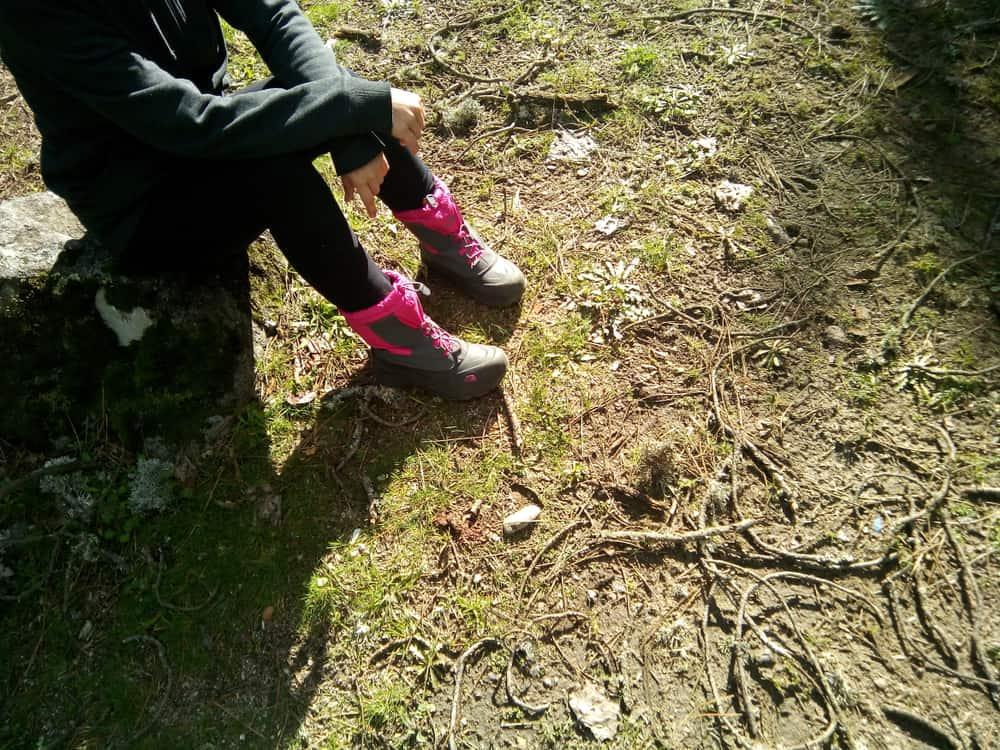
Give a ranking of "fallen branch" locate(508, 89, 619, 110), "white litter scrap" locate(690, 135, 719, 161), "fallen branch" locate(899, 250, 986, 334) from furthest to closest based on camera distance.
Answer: "fallen branch" locate(508, 89, 619, 110) < "white litter scrap" locate(690, 135, 719, 161) < "fallen branch" locate(899, 250, 986, 334)

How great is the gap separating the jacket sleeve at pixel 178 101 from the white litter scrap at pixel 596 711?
2.04m

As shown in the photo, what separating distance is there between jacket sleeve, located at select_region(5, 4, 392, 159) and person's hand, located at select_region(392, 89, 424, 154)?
11cm

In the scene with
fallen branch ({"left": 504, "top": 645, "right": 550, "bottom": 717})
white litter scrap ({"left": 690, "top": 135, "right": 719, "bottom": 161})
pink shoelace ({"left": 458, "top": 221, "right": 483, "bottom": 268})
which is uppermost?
pink shoelace ({"left": 458, "top": 221, "right": 483, "bottom": 268})

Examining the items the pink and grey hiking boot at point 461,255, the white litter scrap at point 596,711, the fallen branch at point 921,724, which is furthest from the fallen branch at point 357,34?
the fallen branch at point 921,724

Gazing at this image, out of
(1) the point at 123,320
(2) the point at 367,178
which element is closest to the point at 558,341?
(2) the point at 367,178

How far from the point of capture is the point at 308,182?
1.99 meters

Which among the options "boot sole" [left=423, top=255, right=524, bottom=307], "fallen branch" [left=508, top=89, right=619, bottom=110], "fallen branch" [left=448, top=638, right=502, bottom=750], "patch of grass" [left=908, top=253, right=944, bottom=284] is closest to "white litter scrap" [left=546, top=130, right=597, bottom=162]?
"fallen branch" [left=508, top=89, right=619, bottom=110]

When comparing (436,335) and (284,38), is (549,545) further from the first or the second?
(284,38)

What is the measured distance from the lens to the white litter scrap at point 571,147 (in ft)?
10.8

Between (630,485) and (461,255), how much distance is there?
128 cm

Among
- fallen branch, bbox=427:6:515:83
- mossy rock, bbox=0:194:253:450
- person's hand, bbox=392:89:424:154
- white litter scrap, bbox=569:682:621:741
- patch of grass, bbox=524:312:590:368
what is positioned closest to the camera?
white litter scrap, bbox=569:682:621:741

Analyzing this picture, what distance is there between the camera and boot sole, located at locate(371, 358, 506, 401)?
253 centimetres

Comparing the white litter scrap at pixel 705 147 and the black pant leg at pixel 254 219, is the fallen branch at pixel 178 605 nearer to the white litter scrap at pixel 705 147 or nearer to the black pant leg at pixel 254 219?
Answer: the black pant leg at pixel 254 219

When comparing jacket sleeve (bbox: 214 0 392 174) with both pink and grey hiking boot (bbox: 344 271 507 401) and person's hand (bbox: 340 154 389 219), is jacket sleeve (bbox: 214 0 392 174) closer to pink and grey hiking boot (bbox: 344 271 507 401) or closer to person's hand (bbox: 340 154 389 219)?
person's hand (bbox: 340 154 389 219)
